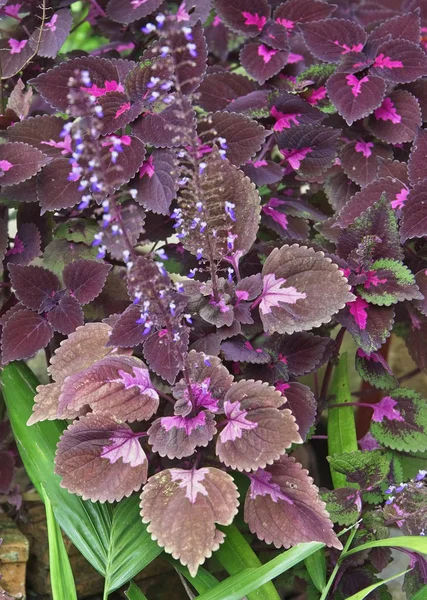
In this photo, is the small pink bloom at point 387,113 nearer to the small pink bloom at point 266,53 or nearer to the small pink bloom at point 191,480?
the small pink bloom at point 266,53

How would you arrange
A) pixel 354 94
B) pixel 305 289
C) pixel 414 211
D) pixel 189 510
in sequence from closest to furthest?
pixel 189 510 < pixel 305 289 < pixel 414 211 < pixel 354 94

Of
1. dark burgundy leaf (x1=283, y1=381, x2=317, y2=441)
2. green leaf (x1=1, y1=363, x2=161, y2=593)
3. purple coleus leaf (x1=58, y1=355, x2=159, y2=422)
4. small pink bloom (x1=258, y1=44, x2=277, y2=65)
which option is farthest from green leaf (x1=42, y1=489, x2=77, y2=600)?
small pink bloom (x1=258, y1=44, x2=277, y2=65)

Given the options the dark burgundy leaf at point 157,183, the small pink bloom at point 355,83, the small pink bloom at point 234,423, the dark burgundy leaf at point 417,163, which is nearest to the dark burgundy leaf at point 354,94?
the small pink bloom at point 355,83

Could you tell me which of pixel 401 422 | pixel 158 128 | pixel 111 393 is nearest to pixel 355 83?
pixel 158 128

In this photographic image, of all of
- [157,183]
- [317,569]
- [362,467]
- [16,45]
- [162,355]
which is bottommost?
[317,569]

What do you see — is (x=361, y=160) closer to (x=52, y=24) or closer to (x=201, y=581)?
(x=52, y=24)

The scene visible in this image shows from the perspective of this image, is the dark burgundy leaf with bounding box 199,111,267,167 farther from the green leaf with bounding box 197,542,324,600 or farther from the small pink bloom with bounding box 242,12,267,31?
the green leaf with bounding box 197,542,324,600

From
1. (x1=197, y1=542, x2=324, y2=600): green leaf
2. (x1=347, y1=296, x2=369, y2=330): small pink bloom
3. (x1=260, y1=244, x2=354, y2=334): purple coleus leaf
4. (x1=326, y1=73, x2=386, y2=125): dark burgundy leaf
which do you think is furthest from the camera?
(x1=326, y1=73, x2=386, y2=125): dark burgundy leaf
